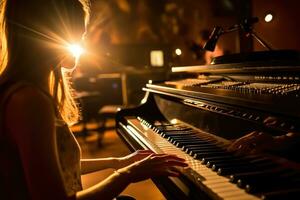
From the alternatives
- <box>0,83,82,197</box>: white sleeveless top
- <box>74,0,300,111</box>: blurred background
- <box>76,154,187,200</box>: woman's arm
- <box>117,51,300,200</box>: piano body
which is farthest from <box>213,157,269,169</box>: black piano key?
<box>74,0,300,111</box>: blurred background

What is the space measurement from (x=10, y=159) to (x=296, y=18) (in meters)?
3.96

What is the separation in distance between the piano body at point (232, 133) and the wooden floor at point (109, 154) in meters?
1.16

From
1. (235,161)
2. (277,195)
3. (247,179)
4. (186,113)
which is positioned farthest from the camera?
(186,113)

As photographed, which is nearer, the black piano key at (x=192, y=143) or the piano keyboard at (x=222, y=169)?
the piano keyboard at (x=222, y=169)

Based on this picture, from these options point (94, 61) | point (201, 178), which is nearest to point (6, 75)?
point (201, 178)

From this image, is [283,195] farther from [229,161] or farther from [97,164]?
[97,164]

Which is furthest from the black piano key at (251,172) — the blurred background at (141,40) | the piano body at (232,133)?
the blurred background at (141,40)

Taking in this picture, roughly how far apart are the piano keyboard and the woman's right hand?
0.21 feet

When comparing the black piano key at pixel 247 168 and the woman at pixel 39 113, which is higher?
the woman at pixel 39 113

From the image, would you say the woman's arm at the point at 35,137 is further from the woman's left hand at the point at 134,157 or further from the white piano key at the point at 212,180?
the woman's left hand at the point at 134,157

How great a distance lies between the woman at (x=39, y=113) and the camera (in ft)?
3.23

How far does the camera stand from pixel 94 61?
28.2 feet

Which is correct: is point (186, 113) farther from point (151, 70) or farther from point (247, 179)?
point (151, 70)

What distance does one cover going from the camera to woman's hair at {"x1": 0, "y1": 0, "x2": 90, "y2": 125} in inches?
42.4
